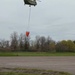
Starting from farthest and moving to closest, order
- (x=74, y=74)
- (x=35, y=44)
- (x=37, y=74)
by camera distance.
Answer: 1. (x=35, y=44)
2. (x=74, y=74)
3. (x=37, y=74)

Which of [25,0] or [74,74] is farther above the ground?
[25,0]

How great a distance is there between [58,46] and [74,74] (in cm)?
8993

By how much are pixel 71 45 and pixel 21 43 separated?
25148 millimetres

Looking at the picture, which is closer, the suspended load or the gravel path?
the suspended load

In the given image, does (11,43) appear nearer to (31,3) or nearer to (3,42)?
(3,42)

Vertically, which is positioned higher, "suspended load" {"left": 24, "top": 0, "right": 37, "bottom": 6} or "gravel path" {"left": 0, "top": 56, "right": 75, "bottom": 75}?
"suspended load" {"left": 24, "top": 0, "right": 37, "bottom": 6}

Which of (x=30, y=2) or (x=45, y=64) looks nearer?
(x=30, y=2)

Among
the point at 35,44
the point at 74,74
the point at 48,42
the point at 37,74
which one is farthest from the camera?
the point at 48,42

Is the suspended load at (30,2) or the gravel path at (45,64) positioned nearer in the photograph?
the suspended load at (30,2)

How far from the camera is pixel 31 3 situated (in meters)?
8.34

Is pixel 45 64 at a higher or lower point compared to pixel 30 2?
lower

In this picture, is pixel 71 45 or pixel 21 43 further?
pixel 71 45

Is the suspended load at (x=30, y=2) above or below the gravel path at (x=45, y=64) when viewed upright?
above

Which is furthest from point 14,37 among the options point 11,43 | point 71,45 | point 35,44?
point 71,45
